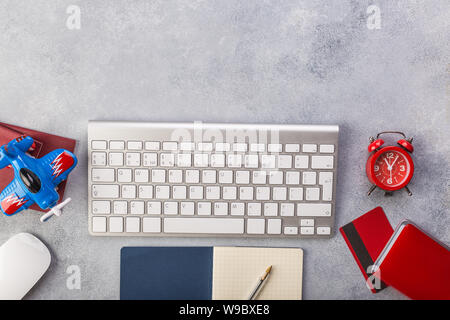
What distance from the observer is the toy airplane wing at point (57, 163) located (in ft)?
2.58

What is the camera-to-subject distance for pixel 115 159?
0.84m

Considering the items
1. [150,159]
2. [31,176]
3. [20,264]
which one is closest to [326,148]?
[150,159]

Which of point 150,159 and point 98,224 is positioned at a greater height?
point 150,159

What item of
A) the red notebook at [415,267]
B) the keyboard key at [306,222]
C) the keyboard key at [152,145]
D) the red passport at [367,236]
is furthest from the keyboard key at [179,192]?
the red notebook at [415,267]

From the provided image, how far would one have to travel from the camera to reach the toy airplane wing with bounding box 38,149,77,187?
787 millimetres

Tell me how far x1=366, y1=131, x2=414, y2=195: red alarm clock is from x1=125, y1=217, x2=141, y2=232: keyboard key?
0.61 metres

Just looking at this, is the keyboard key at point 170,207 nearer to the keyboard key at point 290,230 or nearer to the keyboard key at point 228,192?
the keyboard key at point 228,192

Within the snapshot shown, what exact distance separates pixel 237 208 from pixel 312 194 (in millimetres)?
197

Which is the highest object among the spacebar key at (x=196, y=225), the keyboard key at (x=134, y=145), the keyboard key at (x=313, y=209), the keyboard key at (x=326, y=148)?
the keyboard key at (x=134, y=145)

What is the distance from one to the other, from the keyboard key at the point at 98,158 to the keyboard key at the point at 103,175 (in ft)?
0.06

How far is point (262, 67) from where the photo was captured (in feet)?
2.83

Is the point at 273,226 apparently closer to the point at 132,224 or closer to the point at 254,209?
the point at 254,209
